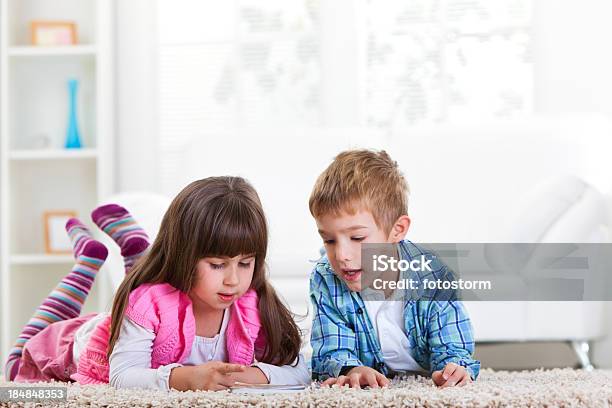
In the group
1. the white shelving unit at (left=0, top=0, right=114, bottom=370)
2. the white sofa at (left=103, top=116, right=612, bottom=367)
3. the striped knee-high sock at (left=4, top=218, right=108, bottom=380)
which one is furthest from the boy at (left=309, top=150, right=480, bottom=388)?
the white shelving unit at (left=0, top=0, right=114, bottom=370)

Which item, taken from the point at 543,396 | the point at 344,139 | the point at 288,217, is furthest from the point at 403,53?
the point at 543,396

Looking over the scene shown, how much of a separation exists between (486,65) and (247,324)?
77.0 inches

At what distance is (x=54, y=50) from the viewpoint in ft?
9.16

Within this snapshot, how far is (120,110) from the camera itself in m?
2.92

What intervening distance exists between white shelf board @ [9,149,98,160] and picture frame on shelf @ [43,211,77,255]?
212 mm

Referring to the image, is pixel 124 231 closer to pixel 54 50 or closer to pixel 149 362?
pixel 149 362

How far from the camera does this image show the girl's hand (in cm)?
94

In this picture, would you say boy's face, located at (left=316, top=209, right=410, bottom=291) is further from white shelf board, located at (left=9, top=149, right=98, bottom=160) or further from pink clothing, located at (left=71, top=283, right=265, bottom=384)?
white shelf board, located at (left=9, top=149, right=98, bottom=160)

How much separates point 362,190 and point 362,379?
0.75ft

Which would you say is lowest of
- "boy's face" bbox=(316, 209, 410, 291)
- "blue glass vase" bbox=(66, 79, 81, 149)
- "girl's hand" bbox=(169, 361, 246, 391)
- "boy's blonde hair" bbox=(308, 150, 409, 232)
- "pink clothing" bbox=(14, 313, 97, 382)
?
"pink clothing" bbox=(14, 313, 97, 382)

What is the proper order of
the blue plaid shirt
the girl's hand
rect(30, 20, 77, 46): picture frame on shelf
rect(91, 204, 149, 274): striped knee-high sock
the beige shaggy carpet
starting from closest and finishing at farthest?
the beige shaggy carpet → the girl's hand → the blue plaid shirt → rect(91, 204, 149, 274): striped knee-high sock → rect(30, 20, 77, 46): picture frame on shelf

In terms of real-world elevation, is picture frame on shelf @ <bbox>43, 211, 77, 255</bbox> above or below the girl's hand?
below

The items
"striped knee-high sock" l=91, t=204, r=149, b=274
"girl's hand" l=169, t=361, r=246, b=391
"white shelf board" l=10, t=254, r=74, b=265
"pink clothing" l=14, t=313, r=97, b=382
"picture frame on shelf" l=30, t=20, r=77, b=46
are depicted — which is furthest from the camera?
"picture frame on shelf" l=30, t=20, r=77, b=46

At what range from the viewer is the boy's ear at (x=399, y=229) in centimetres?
100
